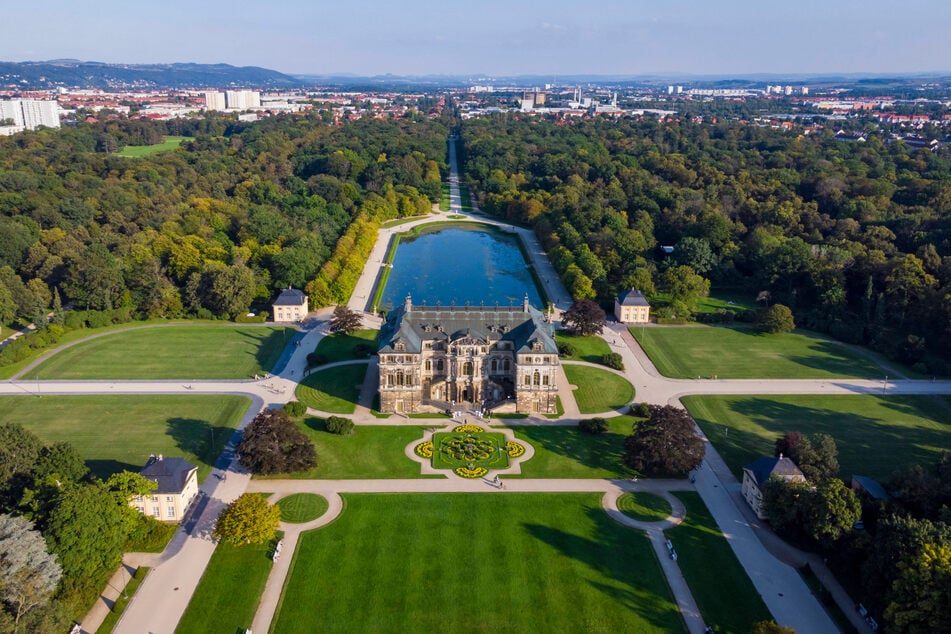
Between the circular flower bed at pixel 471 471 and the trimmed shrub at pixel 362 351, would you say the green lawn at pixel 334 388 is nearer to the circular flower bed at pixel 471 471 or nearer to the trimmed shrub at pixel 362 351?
the trimmed shrub at pixel 362 351

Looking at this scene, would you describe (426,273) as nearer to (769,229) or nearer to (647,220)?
(647,220)

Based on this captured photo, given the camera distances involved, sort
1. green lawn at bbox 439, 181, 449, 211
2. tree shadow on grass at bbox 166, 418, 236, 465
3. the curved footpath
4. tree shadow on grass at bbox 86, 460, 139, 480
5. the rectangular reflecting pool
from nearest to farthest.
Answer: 1. the curved footpath
2. tree shadow on grass at bbox 86, 460, 139, 480
3. tree shadow on grass at bbox 166, 418, 236, 465
4. the rectangular reflecting pool
5. green lawn at bbox 439, 181, 449, 211

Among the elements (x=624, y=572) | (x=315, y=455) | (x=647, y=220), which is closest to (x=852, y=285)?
(x=647, y=220)

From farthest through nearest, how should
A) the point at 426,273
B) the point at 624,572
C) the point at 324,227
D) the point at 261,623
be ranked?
1. the point at 324,227
2. the point at 426,273
3. the point at 624,572
4. the point at 261,623

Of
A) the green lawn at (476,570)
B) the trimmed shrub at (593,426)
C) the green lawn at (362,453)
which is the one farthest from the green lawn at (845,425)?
the green lawn at (362,453)

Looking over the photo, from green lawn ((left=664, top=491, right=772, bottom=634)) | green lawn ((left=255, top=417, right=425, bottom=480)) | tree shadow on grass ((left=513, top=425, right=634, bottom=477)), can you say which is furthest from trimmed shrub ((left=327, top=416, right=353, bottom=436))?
green lawn ((left=664, top=491, right=772, bottom=634))

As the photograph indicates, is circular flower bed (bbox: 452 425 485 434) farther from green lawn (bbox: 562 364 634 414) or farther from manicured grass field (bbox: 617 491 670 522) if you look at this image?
manicured grass field (bbox: 617 491 670 522)
